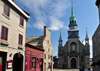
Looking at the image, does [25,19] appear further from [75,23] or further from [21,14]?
[75,23]

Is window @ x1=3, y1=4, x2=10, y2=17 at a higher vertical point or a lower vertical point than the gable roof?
higher

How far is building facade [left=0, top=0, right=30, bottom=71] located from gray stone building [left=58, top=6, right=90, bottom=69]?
4668 cm

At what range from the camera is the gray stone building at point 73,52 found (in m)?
60.6

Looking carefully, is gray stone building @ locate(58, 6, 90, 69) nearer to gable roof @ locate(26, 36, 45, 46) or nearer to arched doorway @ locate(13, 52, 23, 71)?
gable roof @ locate(26, 36, 45, 46)

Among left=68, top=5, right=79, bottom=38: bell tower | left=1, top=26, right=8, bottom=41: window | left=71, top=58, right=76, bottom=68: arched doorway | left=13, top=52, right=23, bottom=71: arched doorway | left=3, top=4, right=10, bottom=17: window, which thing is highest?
left=68, top=5, right=79, bottom=38: bell tower

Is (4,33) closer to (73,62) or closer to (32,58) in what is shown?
(32,58)

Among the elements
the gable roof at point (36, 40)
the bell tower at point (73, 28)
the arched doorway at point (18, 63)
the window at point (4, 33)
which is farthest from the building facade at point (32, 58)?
the bell tower at point (73, 28)

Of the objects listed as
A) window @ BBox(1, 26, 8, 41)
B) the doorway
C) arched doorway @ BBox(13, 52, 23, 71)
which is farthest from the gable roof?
the doorway

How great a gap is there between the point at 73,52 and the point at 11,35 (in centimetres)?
5086

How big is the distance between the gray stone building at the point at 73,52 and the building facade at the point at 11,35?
4668 cm

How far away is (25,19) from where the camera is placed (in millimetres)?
19797

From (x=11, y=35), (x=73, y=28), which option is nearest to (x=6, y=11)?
(x=11, y=35)

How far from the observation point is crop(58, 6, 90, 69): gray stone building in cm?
6056

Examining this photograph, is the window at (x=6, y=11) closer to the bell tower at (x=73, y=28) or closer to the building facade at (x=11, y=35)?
the building facade at (x=11, y=35)
